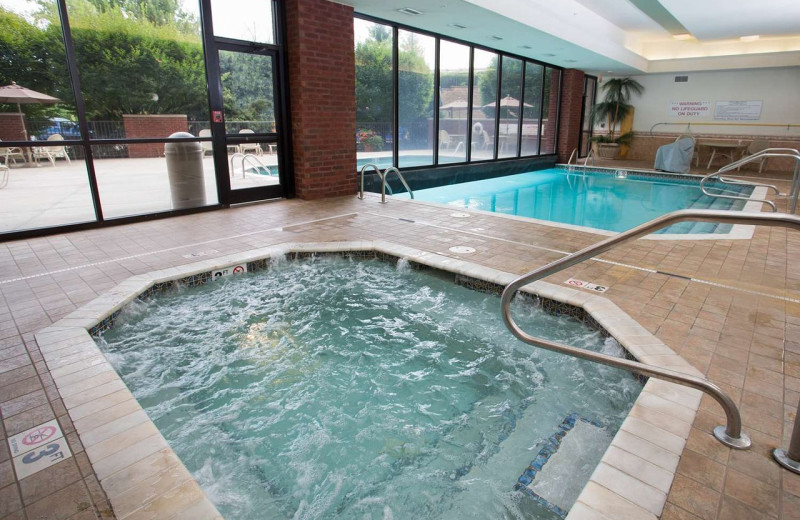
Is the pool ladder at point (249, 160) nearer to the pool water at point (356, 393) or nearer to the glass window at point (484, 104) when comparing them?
the pool water at point (356, 393)

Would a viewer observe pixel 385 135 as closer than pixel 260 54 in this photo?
No

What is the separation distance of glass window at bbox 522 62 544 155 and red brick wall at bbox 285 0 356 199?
6.21 meters

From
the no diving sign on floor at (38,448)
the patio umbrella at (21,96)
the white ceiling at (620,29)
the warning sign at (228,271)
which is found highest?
the white ceiling at (620,29)

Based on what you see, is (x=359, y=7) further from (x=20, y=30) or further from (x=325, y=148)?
(x=20, y=30)

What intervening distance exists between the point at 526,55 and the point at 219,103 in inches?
289

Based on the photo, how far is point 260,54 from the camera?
5.71m

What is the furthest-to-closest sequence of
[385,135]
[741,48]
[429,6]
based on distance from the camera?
[741,48] < [385,135] < [429,6]

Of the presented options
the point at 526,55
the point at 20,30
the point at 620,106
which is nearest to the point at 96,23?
the point at 20,30

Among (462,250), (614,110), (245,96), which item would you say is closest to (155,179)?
(245,96)

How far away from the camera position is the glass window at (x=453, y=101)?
8438mm

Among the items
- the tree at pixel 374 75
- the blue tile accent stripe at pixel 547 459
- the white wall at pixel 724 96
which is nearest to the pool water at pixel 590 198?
the tree at pixel 374 75

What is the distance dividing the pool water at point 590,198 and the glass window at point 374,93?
38.9 inches

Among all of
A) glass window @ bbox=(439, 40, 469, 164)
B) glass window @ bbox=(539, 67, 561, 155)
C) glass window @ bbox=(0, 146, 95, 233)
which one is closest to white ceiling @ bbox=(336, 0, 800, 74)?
glass window @ bbox=(439, 40, 469, 164)

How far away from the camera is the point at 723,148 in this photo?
38.7ft
